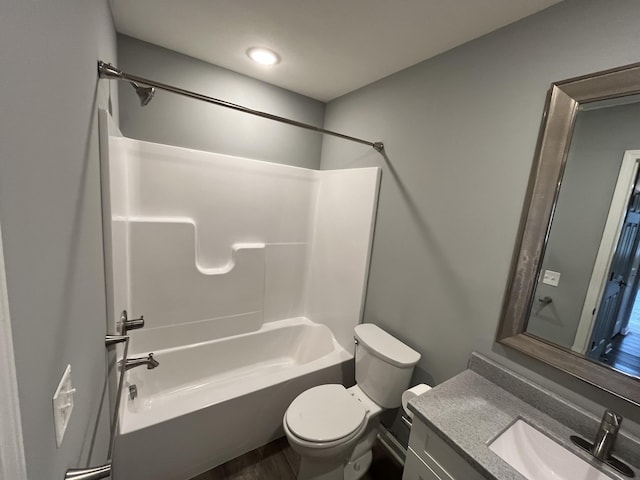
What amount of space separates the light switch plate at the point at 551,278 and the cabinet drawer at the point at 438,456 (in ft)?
2.59

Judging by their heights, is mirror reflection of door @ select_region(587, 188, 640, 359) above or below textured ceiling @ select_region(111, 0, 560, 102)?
below

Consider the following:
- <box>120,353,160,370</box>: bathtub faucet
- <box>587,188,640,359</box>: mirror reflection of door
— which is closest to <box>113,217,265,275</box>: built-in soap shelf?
<box>120,353,160,370</box>: bathtub faucet

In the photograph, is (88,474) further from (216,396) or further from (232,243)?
(232,243)

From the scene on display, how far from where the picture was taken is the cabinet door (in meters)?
1.04

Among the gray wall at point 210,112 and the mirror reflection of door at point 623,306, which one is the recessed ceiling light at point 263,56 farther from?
the mirror reflection of door at point 623,306

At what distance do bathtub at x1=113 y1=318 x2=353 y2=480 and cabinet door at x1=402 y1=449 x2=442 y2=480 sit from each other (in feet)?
2.77

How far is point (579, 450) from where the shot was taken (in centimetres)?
95

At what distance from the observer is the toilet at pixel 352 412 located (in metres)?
1.36

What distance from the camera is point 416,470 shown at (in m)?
1.10

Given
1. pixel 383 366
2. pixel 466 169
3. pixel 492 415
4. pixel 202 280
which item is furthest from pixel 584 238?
pixel 202 280

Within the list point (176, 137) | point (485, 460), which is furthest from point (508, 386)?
point (176, 137)

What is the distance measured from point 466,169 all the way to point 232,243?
173 cm

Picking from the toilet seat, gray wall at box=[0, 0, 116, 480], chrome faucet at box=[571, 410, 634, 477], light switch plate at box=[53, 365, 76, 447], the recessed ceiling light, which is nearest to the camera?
gray wall at box=[0, 0, 116, 480]

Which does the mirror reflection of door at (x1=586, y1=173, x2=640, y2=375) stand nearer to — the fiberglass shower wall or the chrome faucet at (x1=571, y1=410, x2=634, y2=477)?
the chrome faucet at (x1=571, y1=410, x2=634, y2=477)
